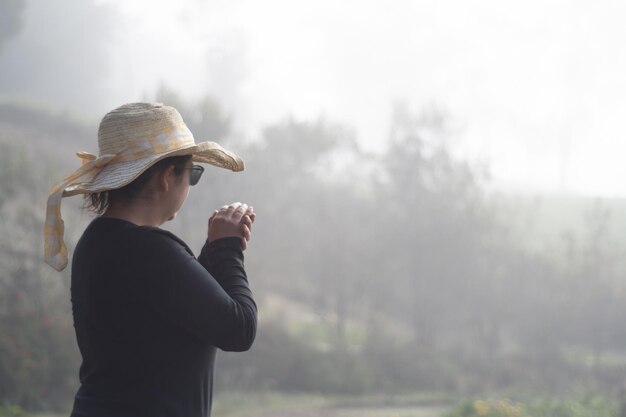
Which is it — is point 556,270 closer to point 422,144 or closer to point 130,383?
point 422,144

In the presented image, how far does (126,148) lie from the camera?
1.48 meters

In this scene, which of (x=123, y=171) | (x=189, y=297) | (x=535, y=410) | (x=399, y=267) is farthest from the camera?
(x=399, y=267)

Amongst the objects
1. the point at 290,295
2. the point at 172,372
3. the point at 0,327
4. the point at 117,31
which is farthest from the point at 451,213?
the point at 172,372

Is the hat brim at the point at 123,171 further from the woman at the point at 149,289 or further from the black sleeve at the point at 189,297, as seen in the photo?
the black sleeve at the point at 189,297

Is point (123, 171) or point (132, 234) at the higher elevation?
point (123, 171)

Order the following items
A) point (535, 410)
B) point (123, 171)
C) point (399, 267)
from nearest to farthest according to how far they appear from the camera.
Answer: point (123, 171), point (535, 410), point (399, 267)

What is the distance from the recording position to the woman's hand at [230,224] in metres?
1.47

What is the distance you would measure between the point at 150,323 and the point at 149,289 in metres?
0.07

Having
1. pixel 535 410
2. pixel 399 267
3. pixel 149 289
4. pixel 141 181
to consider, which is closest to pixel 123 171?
pixel 141 181

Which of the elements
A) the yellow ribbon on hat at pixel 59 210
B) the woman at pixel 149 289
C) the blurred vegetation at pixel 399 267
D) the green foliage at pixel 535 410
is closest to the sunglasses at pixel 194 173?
the woman at pixel 149 289

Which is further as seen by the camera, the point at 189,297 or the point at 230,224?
the point at 230,224

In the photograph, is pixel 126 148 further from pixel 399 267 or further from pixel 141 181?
pixel 399 267

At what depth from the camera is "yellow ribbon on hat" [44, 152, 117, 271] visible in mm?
1470

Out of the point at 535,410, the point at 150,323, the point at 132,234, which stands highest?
the point at 132,234
